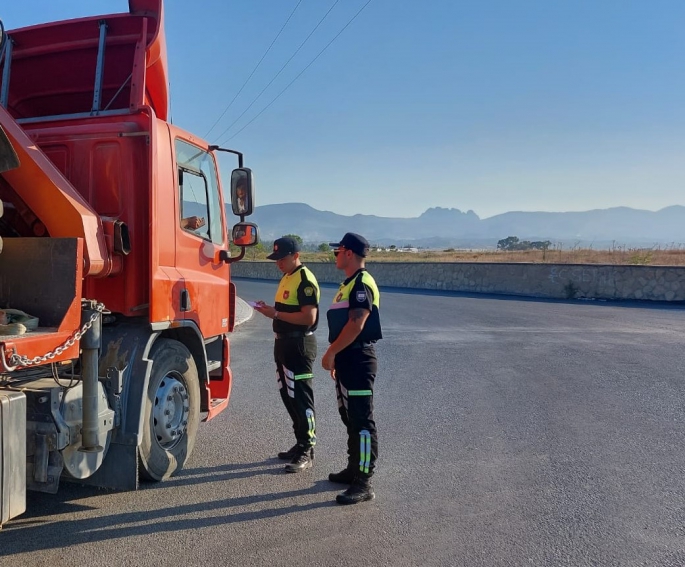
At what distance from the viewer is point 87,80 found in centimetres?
490

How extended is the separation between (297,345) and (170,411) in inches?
43.6

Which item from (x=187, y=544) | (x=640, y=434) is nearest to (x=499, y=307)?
(x=640, y=434)

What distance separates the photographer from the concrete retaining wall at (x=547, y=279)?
1923cm

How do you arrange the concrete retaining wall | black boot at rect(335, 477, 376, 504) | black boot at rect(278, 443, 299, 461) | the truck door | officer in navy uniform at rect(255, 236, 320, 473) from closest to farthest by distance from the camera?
black boot at rect(335, 477, 376, 504) < the truck door < officer in navy uniform at rect(255, 236, 320, 473) < black boot at rect(278, 443, 299, 461) < the concrete retaining wall

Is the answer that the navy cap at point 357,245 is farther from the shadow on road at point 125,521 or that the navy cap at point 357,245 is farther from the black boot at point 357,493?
the shadow on road at point 125,521

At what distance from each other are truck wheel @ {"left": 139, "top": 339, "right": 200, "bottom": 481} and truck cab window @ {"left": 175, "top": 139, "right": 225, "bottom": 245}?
1031mm

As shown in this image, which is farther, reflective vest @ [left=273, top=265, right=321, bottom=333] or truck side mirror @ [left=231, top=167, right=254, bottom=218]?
truck side mirror @ [left=231, top=167, right=254, bottom=218]

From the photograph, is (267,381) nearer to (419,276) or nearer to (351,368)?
(351,368)

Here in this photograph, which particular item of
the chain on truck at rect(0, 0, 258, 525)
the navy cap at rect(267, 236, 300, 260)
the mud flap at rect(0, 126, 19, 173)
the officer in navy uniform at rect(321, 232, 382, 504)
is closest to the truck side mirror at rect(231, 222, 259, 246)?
the chain on truck at rect(0, 0, 258, 525)

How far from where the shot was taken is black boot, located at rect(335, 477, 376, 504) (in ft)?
13.6

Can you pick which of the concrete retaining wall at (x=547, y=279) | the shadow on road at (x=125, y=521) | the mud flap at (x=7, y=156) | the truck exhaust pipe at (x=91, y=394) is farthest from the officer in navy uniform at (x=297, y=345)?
the concrete retaining wall at (x=547, y=279)

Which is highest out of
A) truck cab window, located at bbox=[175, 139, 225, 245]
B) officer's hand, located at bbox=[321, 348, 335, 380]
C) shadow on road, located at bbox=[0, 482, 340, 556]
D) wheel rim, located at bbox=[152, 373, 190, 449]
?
truck cab window, located at bbox=[175, 139, 225, 245]

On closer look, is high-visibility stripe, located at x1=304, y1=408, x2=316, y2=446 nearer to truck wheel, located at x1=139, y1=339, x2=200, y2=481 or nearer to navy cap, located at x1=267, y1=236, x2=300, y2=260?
truck wheel, located at x1=139, y1=339, x2=200, y2=481

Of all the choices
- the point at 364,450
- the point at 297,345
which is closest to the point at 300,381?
the point at 297,345
